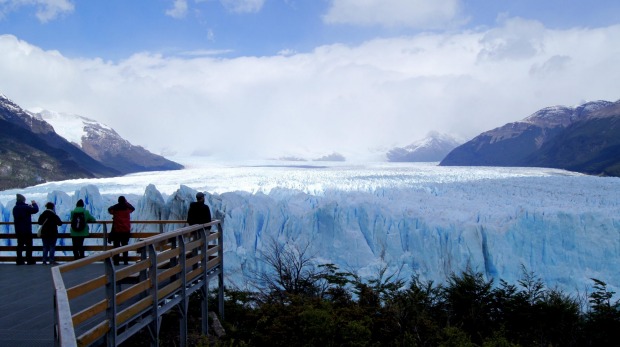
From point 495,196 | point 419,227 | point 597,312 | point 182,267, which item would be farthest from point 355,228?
point 182,267

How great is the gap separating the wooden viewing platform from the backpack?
98 centimetres

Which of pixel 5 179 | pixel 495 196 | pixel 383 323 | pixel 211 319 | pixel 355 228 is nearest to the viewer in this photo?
pixel 383 323

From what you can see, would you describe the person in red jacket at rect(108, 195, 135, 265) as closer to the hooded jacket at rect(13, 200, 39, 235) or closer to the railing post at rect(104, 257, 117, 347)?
the hooded jacket at rect(13, 200, 39, 235)

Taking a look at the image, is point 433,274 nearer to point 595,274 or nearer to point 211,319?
point 595,274

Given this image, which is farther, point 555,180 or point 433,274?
point 555,180

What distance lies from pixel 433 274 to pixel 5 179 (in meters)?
47.9

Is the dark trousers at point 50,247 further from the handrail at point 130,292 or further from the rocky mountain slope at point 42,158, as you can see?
the rocky mountain slope at point 42,158

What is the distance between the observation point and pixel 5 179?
50375 millimetres

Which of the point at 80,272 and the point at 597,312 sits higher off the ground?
the point at 80,272

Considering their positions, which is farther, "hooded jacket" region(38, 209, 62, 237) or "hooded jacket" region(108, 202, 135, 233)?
"hooded jacket" region(38, 209, 62, 237)

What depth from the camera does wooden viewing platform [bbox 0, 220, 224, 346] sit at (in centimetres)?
366

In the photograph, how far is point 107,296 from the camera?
13.4ft

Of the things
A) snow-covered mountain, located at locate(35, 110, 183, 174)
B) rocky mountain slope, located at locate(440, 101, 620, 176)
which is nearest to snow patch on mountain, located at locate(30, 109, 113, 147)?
snow-covered mountain, located at locate(35, 110, 183, 174)

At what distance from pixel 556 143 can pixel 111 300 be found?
253ft
